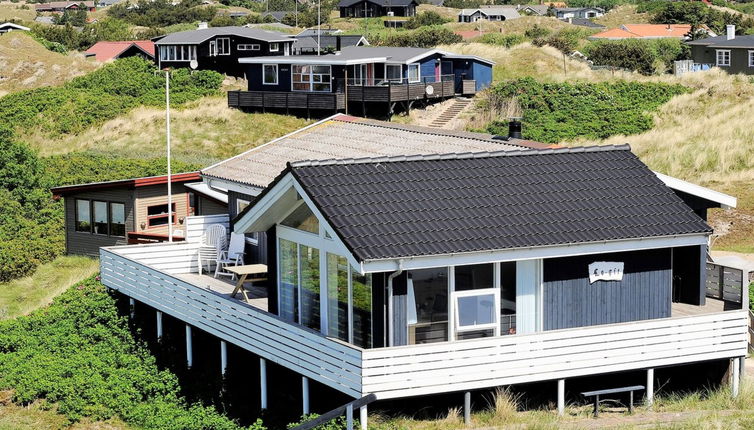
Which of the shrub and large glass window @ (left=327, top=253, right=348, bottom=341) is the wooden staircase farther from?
the shrub

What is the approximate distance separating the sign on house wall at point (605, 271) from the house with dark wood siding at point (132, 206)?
1404 cm

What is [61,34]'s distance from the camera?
345 feet

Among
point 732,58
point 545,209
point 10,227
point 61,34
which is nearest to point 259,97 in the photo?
point 10,227

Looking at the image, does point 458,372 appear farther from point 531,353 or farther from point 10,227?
point 10,227

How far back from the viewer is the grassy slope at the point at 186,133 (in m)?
50.0

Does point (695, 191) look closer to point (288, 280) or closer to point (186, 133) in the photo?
point (288, 280)

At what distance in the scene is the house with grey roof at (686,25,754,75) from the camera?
65375 mm

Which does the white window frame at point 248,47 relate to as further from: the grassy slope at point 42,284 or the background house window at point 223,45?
the grassy slope at point 42,284

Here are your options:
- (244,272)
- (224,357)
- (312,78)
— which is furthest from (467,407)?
(312,78)

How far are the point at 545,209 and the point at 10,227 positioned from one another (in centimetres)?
2397

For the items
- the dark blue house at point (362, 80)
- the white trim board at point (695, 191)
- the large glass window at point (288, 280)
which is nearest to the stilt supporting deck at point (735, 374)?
the white trim board at point (695, 191)

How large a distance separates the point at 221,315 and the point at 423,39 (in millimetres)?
62414

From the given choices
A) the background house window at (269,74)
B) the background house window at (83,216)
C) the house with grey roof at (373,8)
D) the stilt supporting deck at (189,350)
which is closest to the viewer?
the stilt supporting deck at (189,350)

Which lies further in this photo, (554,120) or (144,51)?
(144,51)
